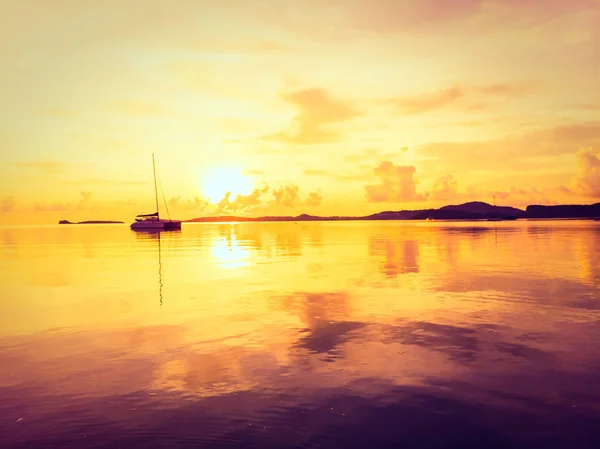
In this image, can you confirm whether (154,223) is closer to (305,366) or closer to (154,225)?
(154,225)

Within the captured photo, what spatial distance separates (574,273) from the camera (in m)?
33.5

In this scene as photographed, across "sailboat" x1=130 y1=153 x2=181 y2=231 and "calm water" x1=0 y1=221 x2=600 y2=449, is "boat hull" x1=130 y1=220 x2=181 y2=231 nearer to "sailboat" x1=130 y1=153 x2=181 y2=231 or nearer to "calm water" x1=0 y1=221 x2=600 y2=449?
"sailboat" x1=130 y1=153 x2=181 y2=231

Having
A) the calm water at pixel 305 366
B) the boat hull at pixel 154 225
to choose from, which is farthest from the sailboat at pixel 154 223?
the calm water at pixel 305 366

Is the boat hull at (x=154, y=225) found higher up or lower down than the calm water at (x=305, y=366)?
higher up

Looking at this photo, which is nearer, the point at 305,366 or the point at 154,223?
the point at 305,366

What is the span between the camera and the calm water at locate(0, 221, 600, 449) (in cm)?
984

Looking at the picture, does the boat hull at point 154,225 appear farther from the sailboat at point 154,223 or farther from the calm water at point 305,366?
the calm water at point 305,366

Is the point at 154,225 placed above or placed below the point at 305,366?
above

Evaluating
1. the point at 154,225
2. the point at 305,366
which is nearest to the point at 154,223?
the point at 154,225

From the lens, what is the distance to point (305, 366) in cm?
1390

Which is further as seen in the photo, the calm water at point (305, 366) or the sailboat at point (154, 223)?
the sailboat at point (154, 223)

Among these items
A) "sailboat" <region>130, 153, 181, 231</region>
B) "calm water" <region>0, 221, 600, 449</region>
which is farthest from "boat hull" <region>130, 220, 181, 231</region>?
"calm water" <region>0, 221, 600, 449</region>

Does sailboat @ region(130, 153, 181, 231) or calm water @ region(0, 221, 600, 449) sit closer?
calm water @ region(0, 221, 600, 449)

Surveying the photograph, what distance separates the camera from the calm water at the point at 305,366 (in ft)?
32.3
